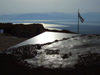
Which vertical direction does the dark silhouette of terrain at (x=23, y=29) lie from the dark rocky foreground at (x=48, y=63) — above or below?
below

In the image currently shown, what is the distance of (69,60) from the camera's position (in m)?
1.27

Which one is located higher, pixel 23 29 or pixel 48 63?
pixel 48 63

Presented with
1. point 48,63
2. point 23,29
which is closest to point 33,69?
point 48,63

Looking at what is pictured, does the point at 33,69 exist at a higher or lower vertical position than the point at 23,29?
higher

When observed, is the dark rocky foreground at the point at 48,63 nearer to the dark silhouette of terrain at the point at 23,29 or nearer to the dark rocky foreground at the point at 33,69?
the dark rocky foreground at the point at 33,69

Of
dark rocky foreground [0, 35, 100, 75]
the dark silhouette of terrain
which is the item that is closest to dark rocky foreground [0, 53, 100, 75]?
dark rocky foreground [0, 35, 100, 75]

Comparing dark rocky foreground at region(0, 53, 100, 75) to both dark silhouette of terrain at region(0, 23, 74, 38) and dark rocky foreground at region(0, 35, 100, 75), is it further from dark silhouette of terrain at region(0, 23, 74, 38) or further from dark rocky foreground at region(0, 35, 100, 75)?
dark silhouette of terrain at region(0, 23, 74, 38)

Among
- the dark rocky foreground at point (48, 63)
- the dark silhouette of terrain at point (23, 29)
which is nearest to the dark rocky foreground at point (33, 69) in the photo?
the dark rocky foreground at point (48, 63)

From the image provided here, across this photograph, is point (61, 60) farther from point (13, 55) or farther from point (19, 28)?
point (19, 28)

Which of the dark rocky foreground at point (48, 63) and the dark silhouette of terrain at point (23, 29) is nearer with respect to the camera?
the dark rocky foreground at point (48, 63)

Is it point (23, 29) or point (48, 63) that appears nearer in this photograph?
point (48, 63)

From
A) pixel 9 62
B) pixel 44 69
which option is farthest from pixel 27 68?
pixel 9 62

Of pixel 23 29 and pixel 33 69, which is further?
pixel 23 29

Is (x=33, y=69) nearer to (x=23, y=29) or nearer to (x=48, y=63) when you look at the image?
(x=48, y=63)
